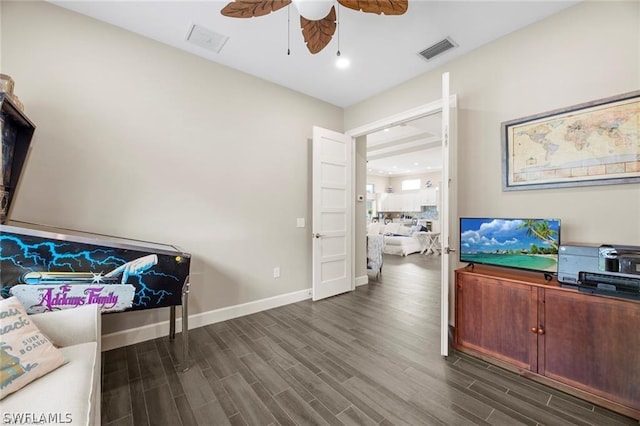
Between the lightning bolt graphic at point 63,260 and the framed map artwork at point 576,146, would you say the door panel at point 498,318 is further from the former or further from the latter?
the lightning bolt graphic at point 63,260

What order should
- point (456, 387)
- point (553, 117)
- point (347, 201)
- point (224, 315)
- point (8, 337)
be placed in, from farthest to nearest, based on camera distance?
point (347, 201), point (224, 315), point (553, 117), point (456, 387), point (8, 337)

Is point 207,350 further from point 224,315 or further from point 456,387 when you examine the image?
point 456,387

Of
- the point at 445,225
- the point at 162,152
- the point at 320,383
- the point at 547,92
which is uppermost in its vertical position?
the point at 547,92

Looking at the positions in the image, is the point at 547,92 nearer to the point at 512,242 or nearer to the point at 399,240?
the point at 512,242

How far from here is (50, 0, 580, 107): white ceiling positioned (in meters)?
2.16

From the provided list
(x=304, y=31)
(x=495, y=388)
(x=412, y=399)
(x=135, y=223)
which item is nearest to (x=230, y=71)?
(x=304, y=31)

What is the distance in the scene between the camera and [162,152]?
261 cm

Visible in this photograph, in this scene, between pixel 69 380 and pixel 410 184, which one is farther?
pixel 410 184

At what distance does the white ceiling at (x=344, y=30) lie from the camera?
2158mm

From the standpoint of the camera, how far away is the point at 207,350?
91.4 inches

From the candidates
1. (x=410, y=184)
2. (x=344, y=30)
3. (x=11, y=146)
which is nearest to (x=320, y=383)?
(x=11, y=146)

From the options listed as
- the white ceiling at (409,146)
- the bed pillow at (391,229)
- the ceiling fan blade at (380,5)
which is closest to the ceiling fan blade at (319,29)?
the ceiling fan blade at (380,5)

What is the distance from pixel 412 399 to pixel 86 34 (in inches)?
158

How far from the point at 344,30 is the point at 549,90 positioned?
1.90m
